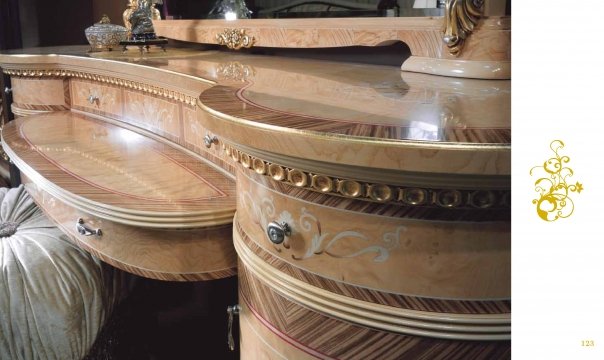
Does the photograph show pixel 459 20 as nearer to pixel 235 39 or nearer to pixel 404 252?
pixel 404 252

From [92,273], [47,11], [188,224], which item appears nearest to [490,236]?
[188,224]

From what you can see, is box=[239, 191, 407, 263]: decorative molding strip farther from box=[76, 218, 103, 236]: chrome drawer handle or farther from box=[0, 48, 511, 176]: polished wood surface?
box=[76, 218, 103, 236]: chrome drawer handle

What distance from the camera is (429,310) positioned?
527mm

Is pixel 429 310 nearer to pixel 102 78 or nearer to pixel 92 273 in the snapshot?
pixel 92 273

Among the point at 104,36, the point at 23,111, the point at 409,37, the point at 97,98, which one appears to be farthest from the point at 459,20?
the point at 23,111

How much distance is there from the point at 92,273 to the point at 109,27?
924 mm

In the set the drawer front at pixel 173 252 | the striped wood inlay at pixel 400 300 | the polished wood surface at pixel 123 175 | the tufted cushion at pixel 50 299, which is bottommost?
the tufted cushion at pixel 50 299

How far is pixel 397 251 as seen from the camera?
53 cm
